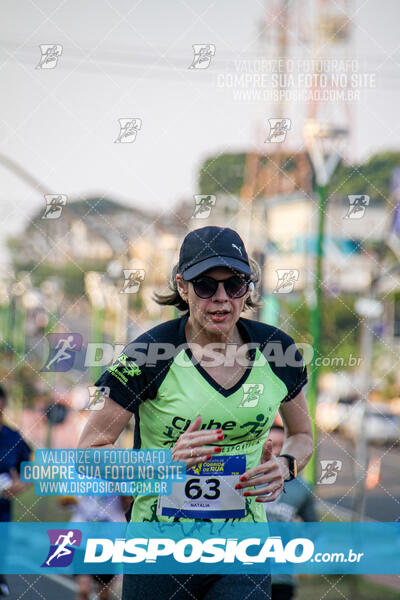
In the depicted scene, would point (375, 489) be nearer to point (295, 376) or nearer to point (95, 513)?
point (95, 513)

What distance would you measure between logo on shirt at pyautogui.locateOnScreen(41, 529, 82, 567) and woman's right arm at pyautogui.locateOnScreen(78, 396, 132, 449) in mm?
1041

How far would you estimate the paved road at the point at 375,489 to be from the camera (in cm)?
1094

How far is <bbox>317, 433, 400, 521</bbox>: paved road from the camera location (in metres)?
10.9

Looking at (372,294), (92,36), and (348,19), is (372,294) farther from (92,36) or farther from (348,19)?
(92,36)

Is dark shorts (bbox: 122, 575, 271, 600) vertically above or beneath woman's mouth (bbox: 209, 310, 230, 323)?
beneath

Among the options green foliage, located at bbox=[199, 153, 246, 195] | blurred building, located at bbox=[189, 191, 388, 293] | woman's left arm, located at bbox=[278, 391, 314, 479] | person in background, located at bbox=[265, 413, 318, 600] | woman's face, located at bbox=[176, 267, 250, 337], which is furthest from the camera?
blurred building, located at bbox=[189, 191, 388, 293]

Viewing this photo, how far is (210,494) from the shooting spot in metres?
2.91

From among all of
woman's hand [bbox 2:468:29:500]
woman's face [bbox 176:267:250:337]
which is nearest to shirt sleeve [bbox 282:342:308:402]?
woman's face [bbox 176:267:250:337]

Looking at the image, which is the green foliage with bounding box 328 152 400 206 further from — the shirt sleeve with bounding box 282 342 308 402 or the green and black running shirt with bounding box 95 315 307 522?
the green and black running shirt with bounding box 95 315 307 522

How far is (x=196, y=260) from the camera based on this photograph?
284cm

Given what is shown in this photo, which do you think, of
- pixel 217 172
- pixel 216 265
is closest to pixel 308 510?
pixel 216 265

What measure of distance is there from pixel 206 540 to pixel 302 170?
18.7 ft

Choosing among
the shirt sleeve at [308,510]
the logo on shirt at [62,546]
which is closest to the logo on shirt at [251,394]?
the logo on shirt at [62,546]

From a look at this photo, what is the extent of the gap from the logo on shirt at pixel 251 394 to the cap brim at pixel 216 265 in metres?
0.37
